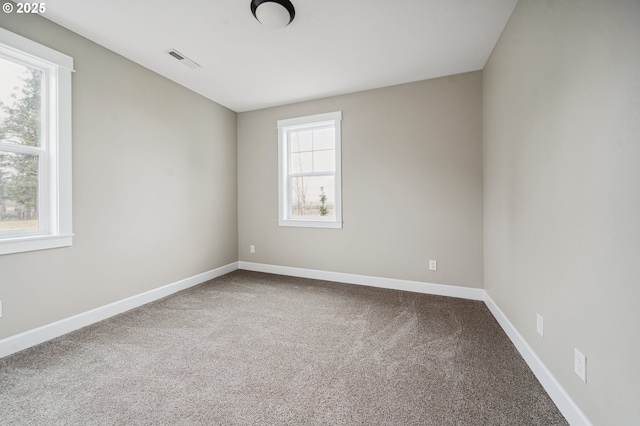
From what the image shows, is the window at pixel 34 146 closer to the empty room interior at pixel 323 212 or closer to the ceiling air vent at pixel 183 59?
the empty room interior at pixel 323 212

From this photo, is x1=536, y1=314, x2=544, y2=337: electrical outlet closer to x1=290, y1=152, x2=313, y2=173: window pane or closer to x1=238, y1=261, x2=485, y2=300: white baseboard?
x1=238, y1=261, x2=485, y2=300: white baseboard

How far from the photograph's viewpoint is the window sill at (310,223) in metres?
3.81

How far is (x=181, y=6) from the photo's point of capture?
6.72ft

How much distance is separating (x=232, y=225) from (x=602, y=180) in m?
4.22

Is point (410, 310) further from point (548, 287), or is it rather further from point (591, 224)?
point (591, 224)

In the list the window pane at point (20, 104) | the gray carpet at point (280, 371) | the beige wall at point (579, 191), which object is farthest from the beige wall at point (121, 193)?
the beige wall at point (579, 191)

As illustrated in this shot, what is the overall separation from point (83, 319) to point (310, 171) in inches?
120

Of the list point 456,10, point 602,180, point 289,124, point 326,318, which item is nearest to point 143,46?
point 289,124

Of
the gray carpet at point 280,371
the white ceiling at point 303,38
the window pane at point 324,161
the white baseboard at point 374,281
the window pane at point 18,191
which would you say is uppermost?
the white ceiling at point 303,38

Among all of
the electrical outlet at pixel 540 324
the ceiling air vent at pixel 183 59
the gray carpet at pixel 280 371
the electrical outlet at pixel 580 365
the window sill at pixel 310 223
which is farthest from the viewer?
the window sill at pixel 310 223

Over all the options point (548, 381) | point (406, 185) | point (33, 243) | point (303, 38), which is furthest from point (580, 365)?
point (33, 243)

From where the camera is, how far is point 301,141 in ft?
13.6

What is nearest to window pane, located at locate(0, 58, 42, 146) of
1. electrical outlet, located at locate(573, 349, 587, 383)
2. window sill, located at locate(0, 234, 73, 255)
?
window sill, located at locate(0, 234, 73, 255)

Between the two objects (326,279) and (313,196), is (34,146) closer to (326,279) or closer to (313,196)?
(313,196)
